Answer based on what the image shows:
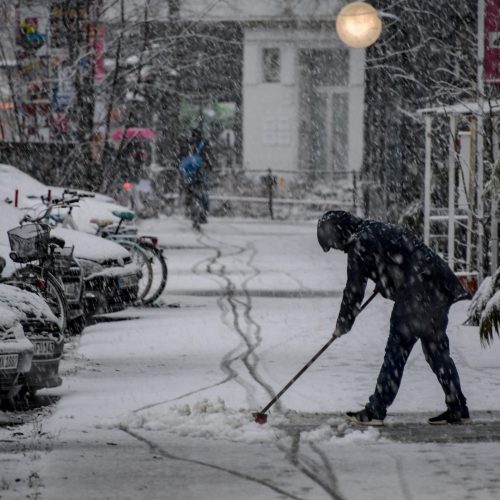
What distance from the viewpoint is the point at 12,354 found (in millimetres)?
8836

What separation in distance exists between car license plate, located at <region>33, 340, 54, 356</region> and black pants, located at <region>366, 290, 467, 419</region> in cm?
239

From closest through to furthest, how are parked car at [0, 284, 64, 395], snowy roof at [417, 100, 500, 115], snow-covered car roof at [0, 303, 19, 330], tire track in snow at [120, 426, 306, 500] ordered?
tire track in snow at [120, 426, 306, 500], snow-covered car roof at [0, 303, 19, 330], parked car at [0, 284, 64, 395], snowy roof at [417, 100, 500, 115]

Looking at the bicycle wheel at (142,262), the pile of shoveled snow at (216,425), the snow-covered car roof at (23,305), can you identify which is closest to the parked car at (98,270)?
the bicycle wheel at (142,262)

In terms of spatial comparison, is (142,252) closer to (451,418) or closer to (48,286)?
(48,286)

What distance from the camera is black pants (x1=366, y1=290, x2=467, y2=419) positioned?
28.5ft


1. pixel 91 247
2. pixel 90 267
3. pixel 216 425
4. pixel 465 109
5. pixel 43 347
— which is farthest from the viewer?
pixel 465 109

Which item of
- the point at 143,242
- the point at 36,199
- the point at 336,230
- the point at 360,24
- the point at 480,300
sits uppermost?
the point at 360,24

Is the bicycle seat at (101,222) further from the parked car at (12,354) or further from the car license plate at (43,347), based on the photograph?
the parked car at (12,354)

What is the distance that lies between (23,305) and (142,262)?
605cm

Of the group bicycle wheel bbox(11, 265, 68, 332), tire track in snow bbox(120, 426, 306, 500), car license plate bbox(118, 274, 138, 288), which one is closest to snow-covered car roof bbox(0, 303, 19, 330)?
tire track in snow bbox(120, 426, 306, 500)

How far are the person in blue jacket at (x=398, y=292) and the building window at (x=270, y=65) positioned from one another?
34.7m

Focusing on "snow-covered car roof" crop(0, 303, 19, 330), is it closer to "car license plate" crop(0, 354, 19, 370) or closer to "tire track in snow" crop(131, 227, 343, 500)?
"car license plate" crop(0, 354, 19, 370)

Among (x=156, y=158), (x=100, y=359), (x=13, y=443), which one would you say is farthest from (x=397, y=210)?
(x=156, y=158)

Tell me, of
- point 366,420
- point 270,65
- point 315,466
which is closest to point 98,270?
point 366,420
